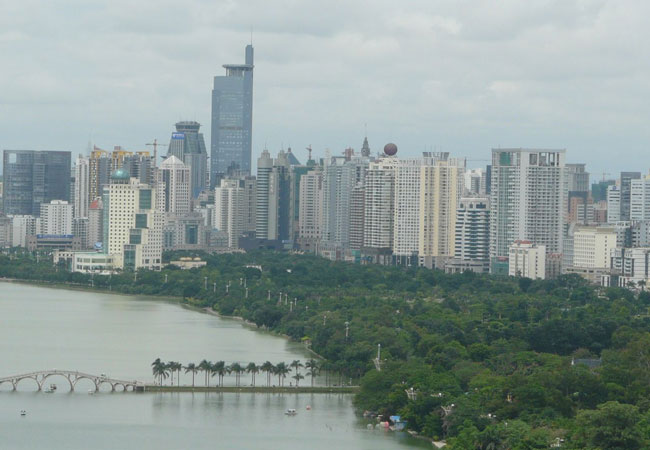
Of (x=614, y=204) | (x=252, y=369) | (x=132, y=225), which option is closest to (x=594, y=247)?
(x=132, y=225)

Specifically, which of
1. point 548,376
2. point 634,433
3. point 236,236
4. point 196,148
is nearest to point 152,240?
point 236,236

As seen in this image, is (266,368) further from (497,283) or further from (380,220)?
(380,220)

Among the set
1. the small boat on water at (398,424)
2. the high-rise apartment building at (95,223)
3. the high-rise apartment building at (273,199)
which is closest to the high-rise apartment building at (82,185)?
the high-rise apartment building at (95,223)

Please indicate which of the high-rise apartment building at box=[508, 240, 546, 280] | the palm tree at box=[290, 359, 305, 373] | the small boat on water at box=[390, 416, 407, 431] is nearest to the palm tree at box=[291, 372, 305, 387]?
the palm tree at box=[290, 359, 305, 373]

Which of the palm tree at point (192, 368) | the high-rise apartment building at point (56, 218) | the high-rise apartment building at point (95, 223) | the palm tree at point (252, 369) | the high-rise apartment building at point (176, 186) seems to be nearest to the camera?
the palm tree at point (252, 369)

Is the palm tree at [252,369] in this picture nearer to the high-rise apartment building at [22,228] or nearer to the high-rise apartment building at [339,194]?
the high-rise apartment building at [339,194]

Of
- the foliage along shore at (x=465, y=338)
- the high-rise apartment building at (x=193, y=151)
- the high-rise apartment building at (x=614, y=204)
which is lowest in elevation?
the foliage along shore at (x=465, y=338)
